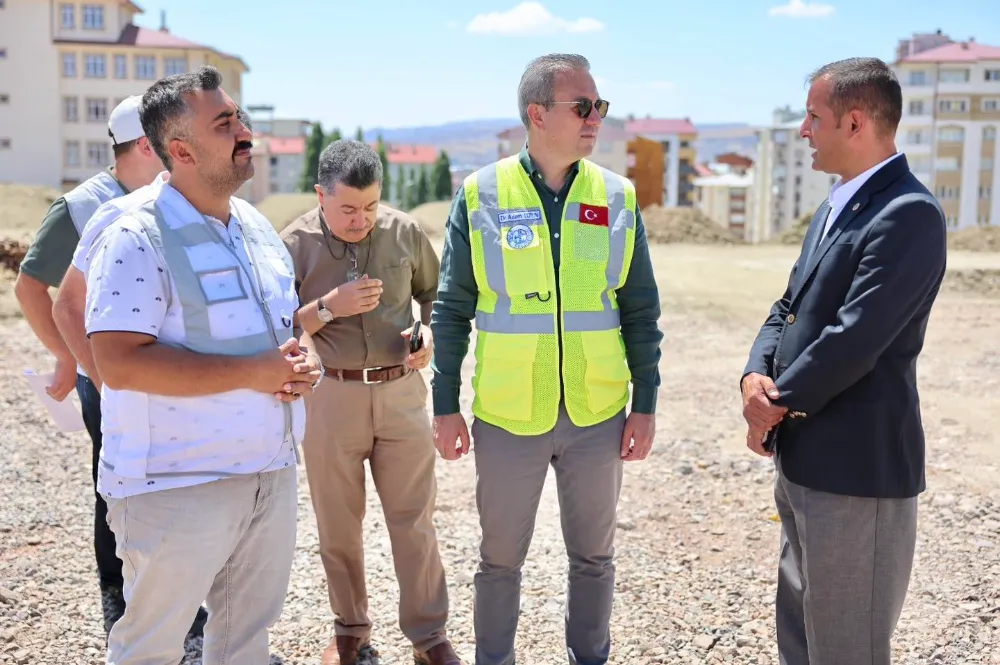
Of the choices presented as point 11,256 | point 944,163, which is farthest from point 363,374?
point 944,163

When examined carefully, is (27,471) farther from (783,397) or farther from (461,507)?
(783,397)

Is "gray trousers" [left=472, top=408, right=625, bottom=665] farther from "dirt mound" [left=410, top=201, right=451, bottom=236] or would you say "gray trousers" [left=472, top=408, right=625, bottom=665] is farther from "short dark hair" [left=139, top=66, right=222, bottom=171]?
"dirt mound" [left=410, top=201, right=451, bottom=236]

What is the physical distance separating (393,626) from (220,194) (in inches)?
90.8

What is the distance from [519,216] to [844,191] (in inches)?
41.9

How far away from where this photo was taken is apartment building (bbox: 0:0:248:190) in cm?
5338

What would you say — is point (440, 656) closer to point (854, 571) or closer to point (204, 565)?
point (204, 565)

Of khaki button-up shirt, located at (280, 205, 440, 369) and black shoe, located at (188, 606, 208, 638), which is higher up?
khaki button-up shirt, located at (280, 205, 440, 369)

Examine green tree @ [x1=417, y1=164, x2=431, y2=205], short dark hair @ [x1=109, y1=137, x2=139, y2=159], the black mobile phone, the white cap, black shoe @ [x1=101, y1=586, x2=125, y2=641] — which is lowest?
black shoe @ [x1=101, y1=586, x2=125, y2=641]

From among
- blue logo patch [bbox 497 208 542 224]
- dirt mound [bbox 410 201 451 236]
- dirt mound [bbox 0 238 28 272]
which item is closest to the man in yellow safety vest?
blue logo patch [bbox 497 208 542 224]

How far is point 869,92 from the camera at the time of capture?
2.89 meters

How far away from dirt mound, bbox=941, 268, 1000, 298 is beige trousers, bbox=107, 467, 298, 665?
18.2m

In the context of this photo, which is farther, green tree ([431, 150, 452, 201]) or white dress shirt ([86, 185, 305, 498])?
green tree ([431, 150, 452, 201])

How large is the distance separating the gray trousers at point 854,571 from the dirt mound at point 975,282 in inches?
685

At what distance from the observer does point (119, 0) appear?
54219 mm
